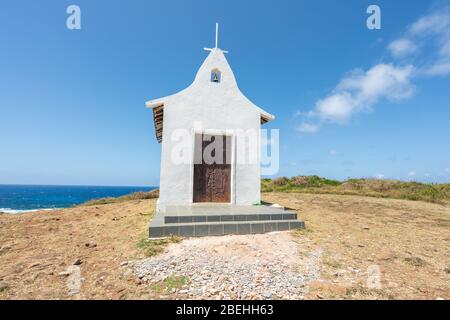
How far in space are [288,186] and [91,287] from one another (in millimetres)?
25414

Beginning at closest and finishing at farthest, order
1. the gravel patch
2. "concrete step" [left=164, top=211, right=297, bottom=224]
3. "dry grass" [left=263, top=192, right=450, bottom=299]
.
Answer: the gravel patch < "dry grass" [left=263, top=192, right=450, bottom=299] < "concrete step" [left=164, top=211, right=297, bottom=224]

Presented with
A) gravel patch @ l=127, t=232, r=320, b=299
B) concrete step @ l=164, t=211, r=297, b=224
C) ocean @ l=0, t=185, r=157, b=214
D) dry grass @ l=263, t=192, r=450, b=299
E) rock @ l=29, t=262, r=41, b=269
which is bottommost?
ocean @ l=0, t=185, r=157, b=214

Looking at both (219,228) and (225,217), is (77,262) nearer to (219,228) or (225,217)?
(219,228)

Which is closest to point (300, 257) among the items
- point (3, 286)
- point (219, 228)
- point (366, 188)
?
point (219, 228)

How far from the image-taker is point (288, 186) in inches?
1064

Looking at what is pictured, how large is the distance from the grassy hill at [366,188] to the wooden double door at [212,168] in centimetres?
1562

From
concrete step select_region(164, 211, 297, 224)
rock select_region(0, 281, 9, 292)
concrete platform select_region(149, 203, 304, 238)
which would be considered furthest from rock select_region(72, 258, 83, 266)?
concrete step select_region(164, 211, 297, 224)

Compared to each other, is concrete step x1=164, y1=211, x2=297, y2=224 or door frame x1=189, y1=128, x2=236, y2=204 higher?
door frame x1=189, y1=128, x2=236, y2=204

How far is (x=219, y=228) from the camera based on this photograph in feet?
20.4

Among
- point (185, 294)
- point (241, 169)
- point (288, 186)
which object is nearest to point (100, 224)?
point (241, 169)

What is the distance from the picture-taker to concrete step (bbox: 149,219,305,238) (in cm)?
582

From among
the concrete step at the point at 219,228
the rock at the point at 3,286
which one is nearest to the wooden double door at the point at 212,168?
the concrete step at the point at 219,228

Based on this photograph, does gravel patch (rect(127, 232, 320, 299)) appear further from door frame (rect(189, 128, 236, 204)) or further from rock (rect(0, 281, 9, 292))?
door frame (rect(189, 128, 236, 204))

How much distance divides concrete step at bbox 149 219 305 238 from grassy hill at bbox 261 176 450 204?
16977mm
